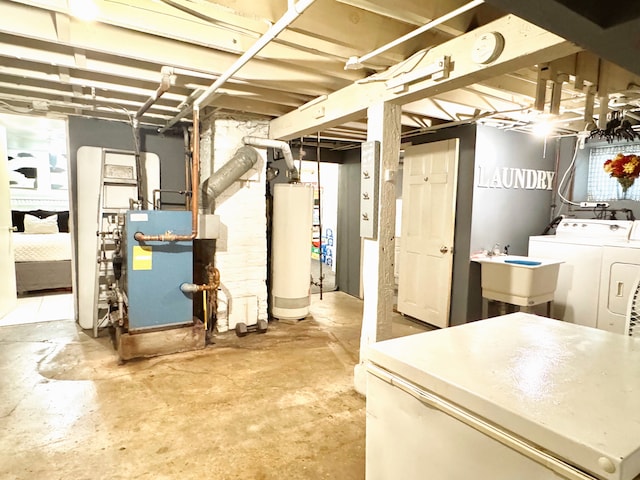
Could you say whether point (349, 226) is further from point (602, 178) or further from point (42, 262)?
point (42, 262)

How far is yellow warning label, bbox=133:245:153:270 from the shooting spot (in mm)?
3221

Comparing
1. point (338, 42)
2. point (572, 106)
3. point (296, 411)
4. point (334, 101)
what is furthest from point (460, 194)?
point (296, 411)

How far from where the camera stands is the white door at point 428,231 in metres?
4.13

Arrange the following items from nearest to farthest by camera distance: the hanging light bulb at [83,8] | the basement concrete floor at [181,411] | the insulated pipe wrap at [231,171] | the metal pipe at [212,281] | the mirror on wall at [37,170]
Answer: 1. the hanging light bulb at [83,8]
2. the basement concrete floor at [181,411]
3. the metal pipe at [212,281]
4. the insulated pipe wrap at [231,171]
5. the mirror on wall at [37,170]

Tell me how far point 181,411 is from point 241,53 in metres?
2.47

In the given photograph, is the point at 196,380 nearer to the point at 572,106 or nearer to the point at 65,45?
the point at 65,45

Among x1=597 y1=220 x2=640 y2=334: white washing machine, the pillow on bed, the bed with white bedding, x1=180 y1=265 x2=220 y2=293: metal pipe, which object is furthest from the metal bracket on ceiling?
the pillow on bed

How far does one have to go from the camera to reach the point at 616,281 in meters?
3.49

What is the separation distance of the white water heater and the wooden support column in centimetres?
180

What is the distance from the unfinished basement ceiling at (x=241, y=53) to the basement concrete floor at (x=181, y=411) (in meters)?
2.27

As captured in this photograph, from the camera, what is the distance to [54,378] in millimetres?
2939

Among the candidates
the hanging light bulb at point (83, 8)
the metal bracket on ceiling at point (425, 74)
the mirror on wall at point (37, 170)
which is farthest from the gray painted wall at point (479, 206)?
the mirror on wall at point (37, 170)

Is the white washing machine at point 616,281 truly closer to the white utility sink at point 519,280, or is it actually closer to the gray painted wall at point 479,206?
the white utility sink at point 519,280

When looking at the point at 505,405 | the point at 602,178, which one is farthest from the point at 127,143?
the point at 602,178
